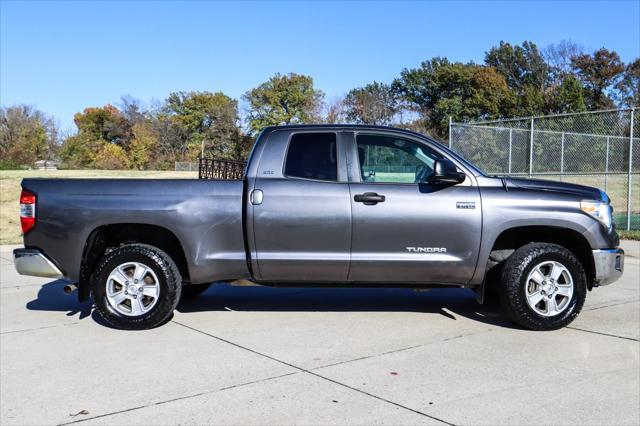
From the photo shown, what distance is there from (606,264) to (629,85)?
68.2 meters

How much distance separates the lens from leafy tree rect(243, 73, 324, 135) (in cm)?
6344

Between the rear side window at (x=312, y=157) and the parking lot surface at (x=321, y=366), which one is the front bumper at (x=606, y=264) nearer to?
the parking lot surface at (x=321, y=366)

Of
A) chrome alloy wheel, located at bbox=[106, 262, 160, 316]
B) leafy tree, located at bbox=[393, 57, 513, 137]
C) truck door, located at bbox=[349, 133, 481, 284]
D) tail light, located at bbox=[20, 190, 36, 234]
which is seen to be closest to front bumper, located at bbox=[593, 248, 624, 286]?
truck door, located at bbox=[349, 133, 481, 284]

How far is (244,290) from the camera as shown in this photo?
26.5 feet

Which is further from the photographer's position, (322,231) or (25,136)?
(25,136)

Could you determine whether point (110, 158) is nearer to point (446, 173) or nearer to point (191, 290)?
point (191, 290)

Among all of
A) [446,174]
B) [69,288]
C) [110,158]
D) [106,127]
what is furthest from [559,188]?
[106,127]

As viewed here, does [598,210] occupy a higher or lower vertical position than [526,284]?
higher

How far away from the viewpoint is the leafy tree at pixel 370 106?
172 ft

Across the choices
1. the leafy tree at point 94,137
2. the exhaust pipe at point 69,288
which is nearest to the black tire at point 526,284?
the exhaust pipe at point 69,288

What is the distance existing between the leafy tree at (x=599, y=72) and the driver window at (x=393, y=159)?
2557 inches

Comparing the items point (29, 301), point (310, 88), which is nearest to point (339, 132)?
point (29, 301)

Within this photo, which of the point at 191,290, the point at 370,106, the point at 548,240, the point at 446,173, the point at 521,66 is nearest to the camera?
the point at 446,173

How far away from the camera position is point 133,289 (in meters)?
5.77
